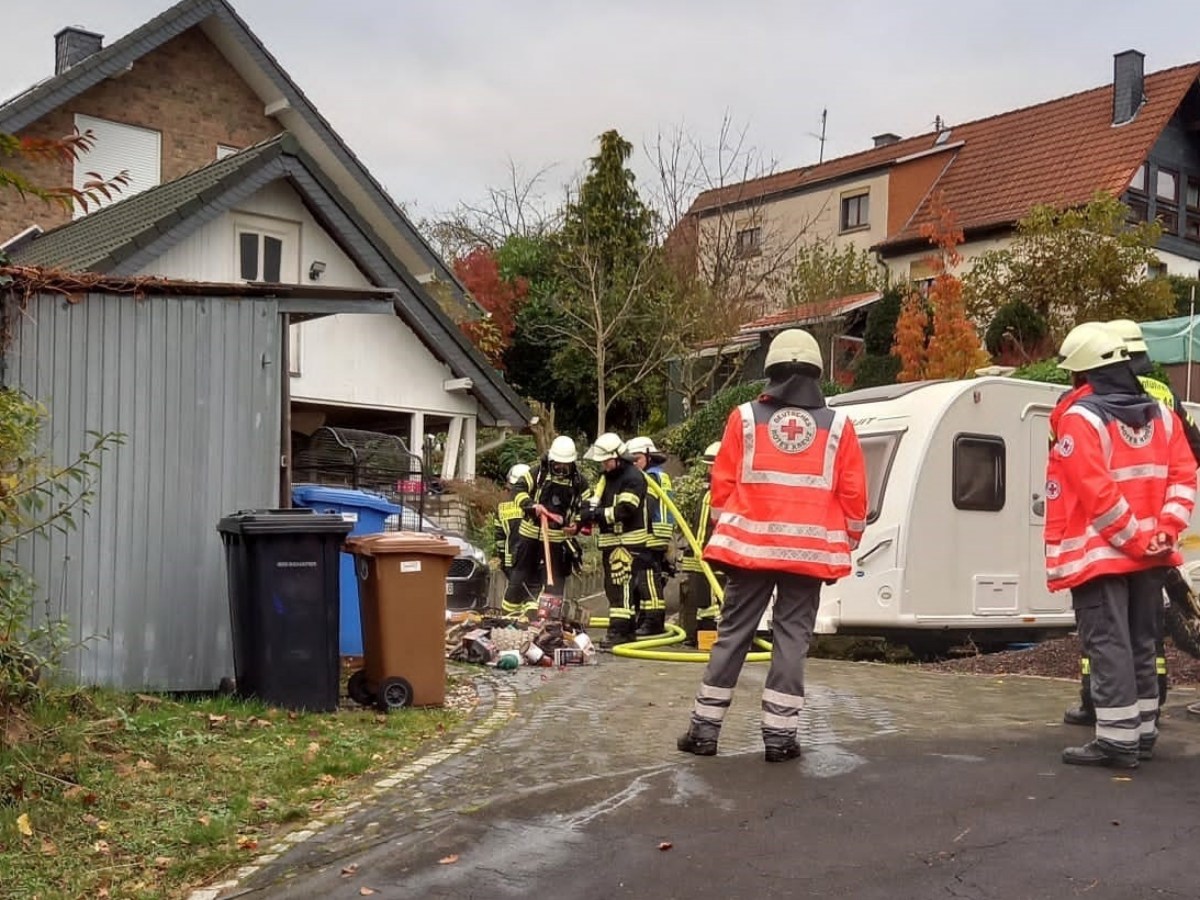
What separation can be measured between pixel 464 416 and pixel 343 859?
17239mm

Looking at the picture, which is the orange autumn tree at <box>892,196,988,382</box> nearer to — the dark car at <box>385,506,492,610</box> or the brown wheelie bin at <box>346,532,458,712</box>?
the dark car at <box>385,506,492,610</box>

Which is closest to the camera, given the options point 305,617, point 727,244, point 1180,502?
point 1180,502

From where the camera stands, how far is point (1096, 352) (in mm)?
6324

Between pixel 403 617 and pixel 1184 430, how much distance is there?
4.29 m

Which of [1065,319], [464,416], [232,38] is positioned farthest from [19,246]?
[1065,319]

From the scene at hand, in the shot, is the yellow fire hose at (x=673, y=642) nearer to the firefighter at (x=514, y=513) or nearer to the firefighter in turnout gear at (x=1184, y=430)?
the firefighter at (x=514, y=513)

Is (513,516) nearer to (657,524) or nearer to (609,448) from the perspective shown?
(609,448)

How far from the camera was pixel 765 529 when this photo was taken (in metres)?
6.26

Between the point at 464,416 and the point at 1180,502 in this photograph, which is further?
the point at 464,416

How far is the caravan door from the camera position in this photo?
11977 mm

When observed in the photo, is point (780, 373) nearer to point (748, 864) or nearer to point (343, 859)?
point (748, 864)

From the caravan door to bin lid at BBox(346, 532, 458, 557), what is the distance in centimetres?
584

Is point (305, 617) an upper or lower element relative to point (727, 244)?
lower

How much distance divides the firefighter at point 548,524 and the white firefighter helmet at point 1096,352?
7256mm
